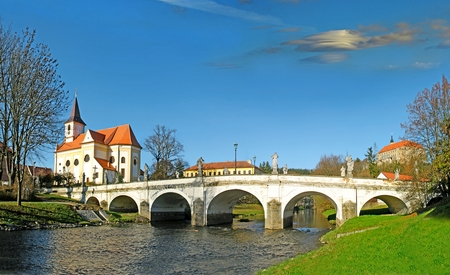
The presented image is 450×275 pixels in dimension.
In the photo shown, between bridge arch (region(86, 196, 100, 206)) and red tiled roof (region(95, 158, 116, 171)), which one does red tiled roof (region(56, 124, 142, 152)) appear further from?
bridge arch (region(86, 196, 100, 206))

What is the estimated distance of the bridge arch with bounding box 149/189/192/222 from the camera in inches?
1834

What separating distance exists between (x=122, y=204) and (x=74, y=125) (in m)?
30.5

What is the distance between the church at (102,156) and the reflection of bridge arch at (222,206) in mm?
28765

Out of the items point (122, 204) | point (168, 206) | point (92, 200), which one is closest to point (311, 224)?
point (168, 206)

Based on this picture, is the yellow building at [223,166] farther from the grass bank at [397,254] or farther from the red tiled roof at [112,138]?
the grass bank at [397,254]

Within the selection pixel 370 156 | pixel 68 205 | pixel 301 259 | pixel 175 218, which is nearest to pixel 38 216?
pixel 68 205

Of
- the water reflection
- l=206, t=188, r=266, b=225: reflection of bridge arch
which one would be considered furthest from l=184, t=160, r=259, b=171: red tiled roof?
l=206, t=188, r=266, b=225: reflection of bridge arch

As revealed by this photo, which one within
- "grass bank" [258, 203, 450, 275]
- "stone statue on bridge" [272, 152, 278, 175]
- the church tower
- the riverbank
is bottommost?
the riverbank

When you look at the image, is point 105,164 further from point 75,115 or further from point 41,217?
point 41,217

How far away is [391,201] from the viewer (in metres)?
40.4

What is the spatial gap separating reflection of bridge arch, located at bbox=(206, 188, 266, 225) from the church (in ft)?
94.4

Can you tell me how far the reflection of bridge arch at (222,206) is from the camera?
139 ft

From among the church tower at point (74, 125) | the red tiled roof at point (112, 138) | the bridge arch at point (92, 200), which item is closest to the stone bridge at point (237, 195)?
the bridge arch at point (92, 200)

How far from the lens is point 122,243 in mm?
27469
